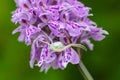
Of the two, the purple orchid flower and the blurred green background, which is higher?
the purple orchid flower

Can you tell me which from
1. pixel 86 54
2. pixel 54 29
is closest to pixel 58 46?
pixel 54 29

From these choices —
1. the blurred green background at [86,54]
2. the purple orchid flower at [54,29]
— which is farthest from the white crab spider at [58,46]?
the blurred green background at [86,54]

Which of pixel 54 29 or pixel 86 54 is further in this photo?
pixel 86 54

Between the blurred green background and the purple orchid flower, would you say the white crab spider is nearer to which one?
Result: the purple orchid flower

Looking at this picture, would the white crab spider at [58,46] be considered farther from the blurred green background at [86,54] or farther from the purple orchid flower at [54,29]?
the blurred green background at [86,54]

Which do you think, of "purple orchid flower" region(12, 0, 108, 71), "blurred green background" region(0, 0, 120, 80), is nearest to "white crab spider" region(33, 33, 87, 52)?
"purple orchid flower" region(12, 0, 108, 71)

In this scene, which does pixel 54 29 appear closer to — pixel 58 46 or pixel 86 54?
pixel 58 46

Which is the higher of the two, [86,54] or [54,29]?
[54,29]
